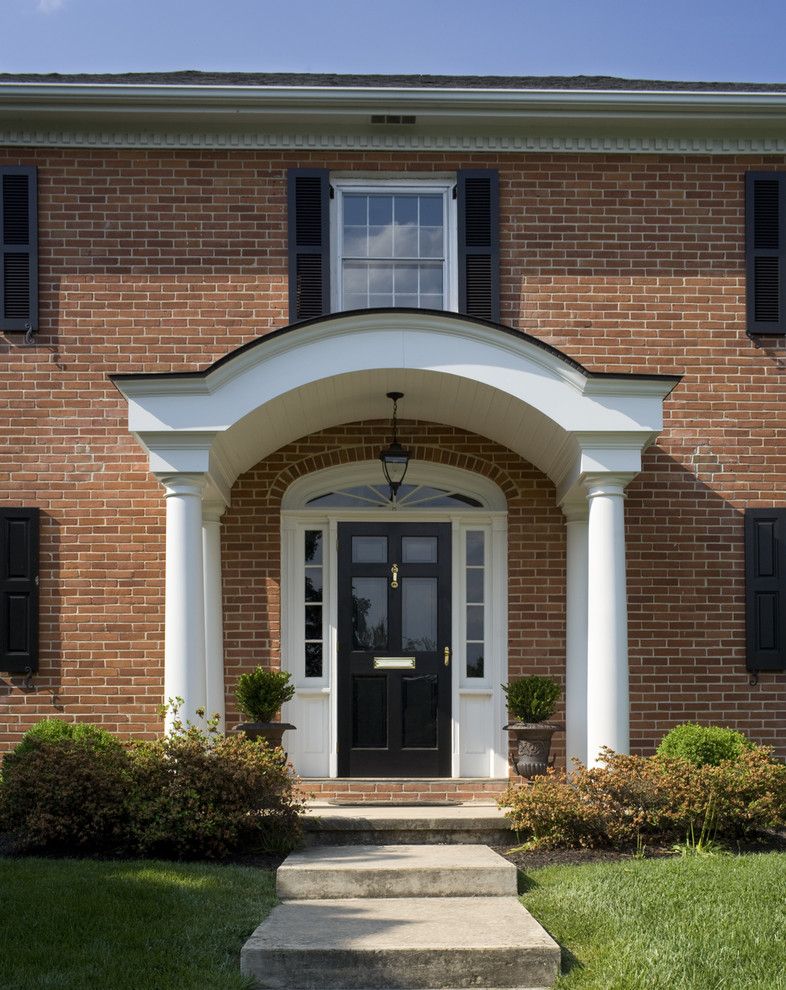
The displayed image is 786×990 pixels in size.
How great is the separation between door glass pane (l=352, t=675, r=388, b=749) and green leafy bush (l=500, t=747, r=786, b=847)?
225 cm

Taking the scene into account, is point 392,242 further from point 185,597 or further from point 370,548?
point 185,597

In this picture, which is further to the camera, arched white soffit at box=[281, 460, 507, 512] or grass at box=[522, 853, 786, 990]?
arched white soffit at box=[281, 460, 507, 512]

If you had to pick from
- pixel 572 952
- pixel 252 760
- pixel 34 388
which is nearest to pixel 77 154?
pixel 34 388

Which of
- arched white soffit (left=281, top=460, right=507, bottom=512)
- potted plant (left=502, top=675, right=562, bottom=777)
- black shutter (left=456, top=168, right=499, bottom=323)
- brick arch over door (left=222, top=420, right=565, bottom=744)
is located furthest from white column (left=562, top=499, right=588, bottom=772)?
black shutter (left=456, top=168, right=499, bottom=323)

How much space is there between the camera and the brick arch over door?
432 inches

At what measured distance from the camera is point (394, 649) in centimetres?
1116

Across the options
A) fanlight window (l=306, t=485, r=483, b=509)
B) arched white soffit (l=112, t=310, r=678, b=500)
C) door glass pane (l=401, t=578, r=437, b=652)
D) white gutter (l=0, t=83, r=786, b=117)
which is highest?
white gutter (l=0, t=83, r=786, b=117)

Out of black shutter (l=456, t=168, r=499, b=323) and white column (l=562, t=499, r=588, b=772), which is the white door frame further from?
black shutter (l=456, t=168, r=499, b=323)

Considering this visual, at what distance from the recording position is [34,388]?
10977mm

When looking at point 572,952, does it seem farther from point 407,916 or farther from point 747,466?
point 747,466

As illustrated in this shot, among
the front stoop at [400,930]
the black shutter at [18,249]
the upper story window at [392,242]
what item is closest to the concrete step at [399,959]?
the front stoop at [400,930]

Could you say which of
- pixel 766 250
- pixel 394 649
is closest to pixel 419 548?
pixel 394 649

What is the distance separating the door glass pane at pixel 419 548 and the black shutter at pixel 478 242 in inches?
82.1

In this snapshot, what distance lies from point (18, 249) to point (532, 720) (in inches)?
240
